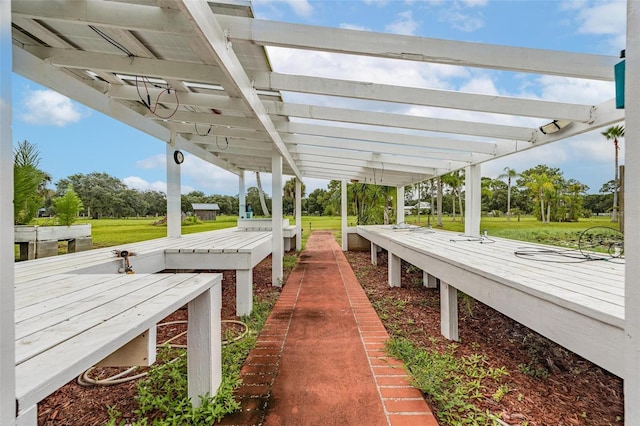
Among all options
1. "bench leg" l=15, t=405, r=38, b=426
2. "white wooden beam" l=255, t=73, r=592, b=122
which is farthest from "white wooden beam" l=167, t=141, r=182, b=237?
"bench leg" l=15, t=405, r=38, b=426

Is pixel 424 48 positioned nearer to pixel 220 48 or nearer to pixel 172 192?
pixel 220 48

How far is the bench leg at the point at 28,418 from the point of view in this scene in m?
0.80

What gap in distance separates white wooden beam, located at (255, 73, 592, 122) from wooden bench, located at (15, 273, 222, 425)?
2366 mm

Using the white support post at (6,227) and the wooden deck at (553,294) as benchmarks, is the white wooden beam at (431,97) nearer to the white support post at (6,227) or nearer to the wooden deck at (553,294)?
the wooden deck at (553,294)

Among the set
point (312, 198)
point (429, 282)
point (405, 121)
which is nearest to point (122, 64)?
point (405, 121)

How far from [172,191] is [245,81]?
3411 mm

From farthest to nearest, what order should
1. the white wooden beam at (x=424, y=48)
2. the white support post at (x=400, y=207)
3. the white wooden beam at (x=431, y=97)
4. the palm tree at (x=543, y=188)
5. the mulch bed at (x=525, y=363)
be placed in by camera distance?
the palm tree at (x=543, y=188) → the white support post at (x=400, y=207) → the white wooden beam at (x=431, y=97) → the white wooden beam at (x=424, y=48) → the mulch bed at (x=525, y=363)

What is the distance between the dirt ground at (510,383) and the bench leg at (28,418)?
66.6 inches

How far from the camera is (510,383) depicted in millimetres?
2576

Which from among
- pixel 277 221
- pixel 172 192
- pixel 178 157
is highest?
pixel 178 157

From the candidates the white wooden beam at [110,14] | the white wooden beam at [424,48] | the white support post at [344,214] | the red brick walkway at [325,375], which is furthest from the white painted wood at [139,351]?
the white support post at [344,214]

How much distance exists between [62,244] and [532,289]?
260 inches

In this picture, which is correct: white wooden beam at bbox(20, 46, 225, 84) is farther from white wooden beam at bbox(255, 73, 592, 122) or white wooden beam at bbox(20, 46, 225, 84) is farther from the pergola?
white wooden beam at bbox(255, 73, 592, 122)

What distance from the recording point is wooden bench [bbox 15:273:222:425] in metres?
0.97
